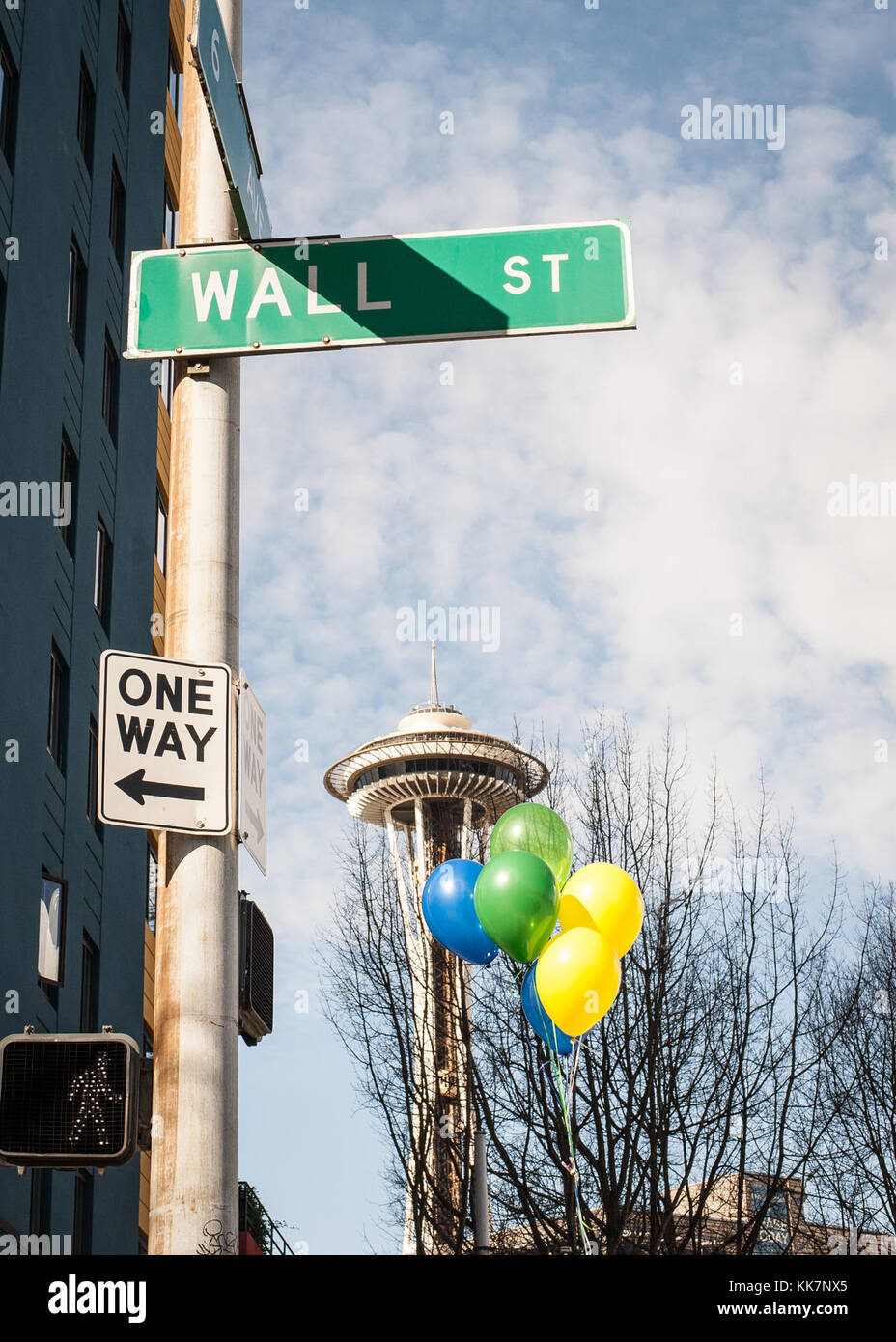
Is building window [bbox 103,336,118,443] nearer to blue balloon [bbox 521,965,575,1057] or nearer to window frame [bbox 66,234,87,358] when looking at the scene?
window frame [bbox 66,234,87,358]

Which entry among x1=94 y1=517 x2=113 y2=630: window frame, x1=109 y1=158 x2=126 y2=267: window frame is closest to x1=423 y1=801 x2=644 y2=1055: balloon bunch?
x1=94 y1=517 x2=113 y2=630: window frame

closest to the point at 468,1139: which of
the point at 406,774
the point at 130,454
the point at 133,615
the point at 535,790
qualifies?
the point at 535,790

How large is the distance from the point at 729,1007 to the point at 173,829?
15411 millimetres

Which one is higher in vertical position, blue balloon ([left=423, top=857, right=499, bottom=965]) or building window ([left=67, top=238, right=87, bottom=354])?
building window ([left=67, top=238, right=87, bottom=354])

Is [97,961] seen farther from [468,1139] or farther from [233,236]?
[233,236]

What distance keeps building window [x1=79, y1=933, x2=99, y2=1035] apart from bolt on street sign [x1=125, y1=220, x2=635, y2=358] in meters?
19.8

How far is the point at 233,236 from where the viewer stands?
482cm

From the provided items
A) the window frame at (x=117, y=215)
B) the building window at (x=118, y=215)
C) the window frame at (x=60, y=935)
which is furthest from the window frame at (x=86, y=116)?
the window frame at (x=60, y=935)

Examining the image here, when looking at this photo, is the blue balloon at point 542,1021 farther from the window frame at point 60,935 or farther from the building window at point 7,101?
the building window at point 7,101

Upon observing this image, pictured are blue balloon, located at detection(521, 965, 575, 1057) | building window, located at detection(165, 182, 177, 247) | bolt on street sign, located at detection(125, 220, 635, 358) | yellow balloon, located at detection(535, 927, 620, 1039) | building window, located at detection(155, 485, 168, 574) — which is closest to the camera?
bolt on street sign, located at detection(125, 220, 635, 358)

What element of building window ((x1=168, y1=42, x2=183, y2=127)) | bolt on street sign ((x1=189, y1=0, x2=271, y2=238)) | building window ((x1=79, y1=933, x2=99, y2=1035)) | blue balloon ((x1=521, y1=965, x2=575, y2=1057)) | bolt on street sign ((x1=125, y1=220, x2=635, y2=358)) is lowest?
blue balloon ((x1=521, y1=965, x2=575, y2=1057))

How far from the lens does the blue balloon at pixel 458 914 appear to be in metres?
11.3

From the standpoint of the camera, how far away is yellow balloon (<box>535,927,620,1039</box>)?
944 centimetres
